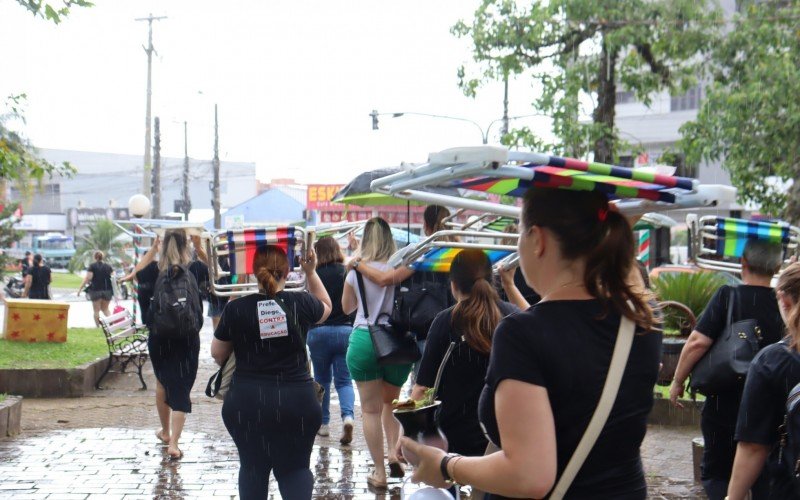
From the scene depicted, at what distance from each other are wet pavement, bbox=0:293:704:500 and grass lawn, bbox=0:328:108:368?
1064 mm

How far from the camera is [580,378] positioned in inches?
92.3

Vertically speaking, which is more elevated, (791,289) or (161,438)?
(791,289)

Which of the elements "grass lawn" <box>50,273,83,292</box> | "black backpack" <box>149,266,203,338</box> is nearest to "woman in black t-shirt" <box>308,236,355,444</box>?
"black backpack" <box>149,266,203,338</box>

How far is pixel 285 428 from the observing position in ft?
16.4

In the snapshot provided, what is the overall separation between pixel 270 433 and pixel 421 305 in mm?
1926

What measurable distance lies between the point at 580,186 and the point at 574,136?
46.6 feet

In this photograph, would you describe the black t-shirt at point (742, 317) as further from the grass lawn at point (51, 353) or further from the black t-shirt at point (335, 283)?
the grass lawn at point (51, 353)

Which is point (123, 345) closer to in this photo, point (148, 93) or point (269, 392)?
point (269, 392)

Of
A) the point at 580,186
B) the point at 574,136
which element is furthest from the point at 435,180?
the point at 574,136

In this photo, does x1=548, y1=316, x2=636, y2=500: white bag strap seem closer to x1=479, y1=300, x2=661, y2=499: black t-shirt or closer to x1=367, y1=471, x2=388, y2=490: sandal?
x1=479, y1=300, x2=661, y2=499: black t-shirt

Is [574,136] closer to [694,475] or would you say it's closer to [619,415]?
[694,475]

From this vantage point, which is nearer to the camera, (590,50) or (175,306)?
(175,306)

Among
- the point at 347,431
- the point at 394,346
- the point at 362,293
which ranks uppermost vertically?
the point at 362,293

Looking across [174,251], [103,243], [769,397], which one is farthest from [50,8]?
[103,243]
